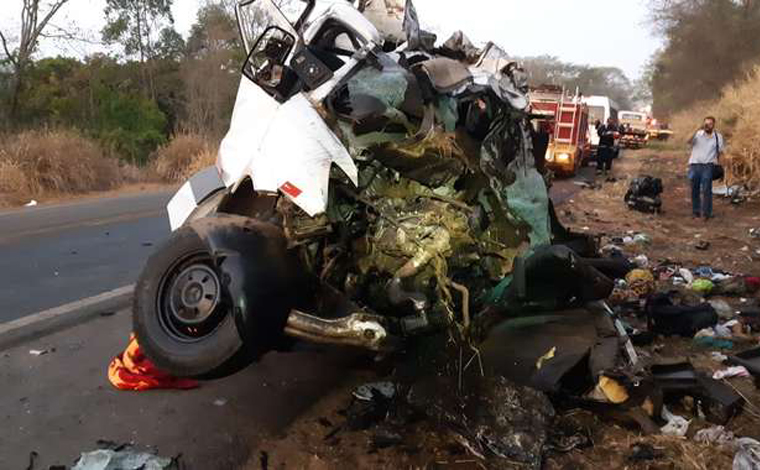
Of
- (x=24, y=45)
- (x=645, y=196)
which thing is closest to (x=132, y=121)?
(x=24, y=45)

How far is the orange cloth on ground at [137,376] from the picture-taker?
12.0 ft

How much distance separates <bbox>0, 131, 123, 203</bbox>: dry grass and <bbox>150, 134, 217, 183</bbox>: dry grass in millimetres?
2273

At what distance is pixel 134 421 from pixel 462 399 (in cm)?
169

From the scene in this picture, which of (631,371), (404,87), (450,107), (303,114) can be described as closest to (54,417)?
(303,114)

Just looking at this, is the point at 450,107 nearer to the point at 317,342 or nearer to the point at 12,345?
the point at 317,342

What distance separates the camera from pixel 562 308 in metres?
3.94

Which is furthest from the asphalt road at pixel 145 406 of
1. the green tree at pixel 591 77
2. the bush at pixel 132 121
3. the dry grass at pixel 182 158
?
the green tree at pixel 591 77

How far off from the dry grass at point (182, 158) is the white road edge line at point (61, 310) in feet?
44.0

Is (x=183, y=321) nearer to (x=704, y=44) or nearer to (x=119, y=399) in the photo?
(x=119, y=399)

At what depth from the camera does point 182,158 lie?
19.3 meters

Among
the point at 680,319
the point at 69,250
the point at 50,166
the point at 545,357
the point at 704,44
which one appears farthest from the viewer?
the point at 704,44

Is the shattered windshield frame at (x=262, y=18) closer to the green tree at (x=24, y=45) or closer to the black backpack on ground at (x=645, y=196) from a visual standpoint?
the black backpack on ground at (x=645, y=196)

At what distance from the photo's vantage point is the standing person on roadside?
11.0 metres

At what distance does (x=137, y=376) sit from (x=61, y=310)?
5.77ft
